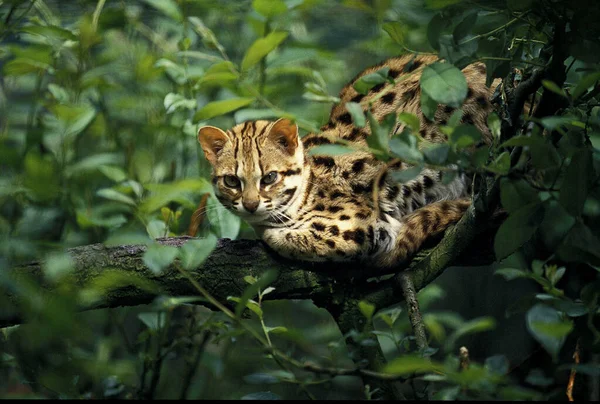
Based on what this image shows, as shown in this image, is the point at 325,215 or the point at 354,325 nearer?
the point at 354,325

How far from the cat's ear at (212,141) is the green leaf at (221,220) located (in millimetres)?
191

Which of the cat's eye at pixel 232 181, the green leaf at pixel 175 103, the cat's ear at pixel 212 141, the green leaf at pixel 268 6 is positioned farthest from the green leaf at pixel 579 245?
the green leaf at pixel 175 103

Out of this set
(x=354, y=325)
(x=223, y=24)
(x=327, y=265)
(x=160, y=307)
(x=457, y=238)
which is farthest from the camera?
(x=223, y=24)

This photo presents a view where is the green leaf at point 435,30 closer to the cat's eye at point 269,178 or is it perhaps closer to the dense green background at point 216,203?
the dense green background at point 216,203

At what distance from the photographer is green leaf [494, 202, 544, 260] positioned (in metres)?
1.59

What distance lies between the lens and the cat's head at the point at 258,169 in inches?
107

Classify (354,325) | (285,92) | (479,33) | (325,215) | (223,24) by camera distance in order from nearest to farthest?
(479,33) → (354,325) → (325,215) → (285,92) → (223,24)

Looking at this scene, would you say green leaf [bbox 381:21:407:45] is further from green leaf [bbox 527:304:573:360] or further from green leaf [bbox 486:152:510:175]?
green leaf [bbox 527:304:573:360]

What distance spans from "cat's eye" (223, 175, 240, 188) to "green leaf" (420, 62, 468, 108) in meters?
1.24

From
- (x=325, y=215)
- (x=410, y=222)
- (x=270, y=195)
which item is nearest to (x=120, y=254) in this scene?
(x=270, y=195)

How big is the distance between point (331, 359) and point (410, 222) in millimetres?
898

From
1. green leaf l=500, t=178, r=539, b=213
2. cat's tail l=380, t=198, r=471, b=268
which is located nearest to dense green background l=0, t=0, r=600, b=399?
green leaf l=500, t=178, r=539, b=213

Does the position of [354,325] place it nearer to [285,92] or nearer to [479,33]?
[479,33]

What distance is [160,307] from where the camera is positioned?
162 centimetres
